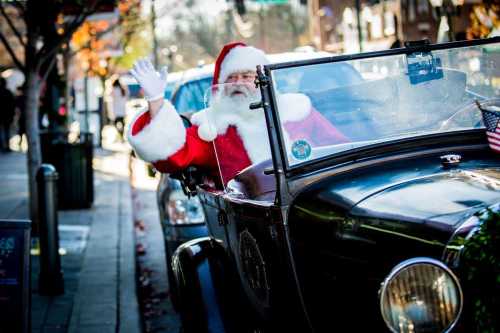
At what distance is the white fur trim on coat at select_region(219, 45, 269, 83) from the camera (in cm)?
514

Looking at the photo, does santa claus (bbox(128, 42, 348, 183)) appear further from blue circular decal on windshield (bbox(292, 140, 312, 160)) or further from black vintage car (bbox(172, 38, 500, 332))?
blue circular decal on windshield (bbox(292, 140, 312, 160))

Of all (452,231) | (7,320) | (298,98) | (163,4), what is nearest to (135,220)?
(7,320)

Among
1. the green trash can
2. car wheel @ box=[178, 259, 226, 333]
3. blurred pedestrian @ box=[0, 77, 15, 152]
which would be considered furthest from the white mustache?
blurred pedestrian @ box=[0, 77, 15, 152]

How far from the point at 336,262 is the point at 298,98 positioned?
0.94 metres

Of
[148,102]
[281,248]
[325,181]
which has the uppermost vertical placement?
[148,102]

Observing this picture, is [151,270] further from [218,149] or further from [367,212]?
[367,212]

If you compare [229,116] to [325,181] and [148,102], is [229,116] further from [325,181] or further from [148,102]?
[325,181]

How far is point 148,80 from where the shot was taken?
15.3ft

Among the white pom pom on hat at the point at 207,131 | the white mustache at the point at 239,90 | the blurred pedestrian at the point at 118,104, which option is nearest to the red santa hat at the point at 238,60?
the white mustache at the point at 239,90

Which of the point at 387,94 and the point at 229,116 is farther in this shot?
the point at 229,116

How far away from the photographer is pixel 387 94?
3906 millimetres

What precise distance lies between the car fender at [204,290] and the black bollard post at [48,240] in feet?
10.2

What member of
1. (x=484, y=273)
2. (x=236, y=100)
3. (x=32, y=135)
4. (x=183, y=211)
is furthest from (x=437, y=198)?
(x=32, y=135)

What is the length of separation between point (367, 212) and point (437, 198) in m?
0.26
